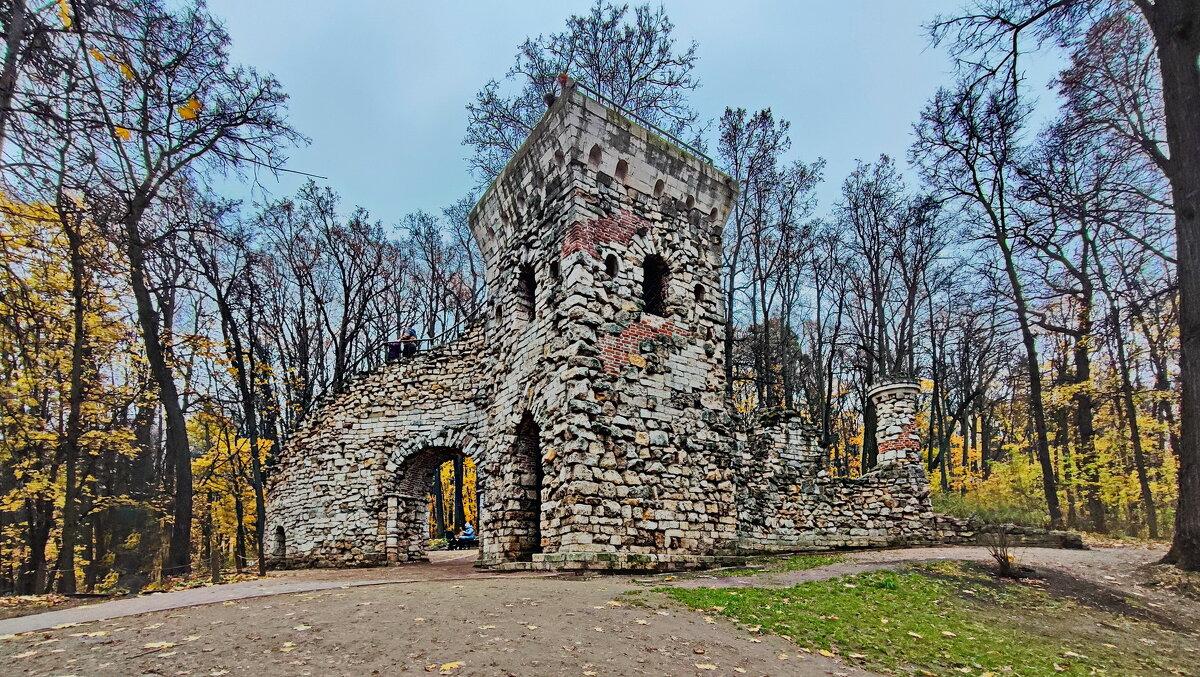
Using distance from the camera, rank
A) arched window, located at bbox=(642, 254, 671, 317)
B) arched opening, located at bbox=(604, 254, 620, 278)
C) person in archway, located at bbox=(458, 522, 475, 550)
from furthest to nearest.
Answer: person in archway, located at bbox=(458, 522, 475, 550) → arched window, located at bbox=(642, 254, 671, 317) → arched opening, located at bbox=(604, 254, 620, 278)

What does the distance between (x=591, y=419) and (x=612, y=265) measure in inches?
109

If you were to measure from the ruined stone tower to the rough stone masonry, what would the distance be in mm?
35

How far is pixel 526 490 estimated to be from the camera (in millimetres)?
10695

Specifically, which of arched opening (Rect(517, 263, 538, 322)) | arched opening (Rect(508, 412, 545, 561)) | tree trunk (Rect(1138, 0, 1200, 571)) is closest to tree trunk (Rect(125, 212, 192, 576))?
arched opening (Rect(508, 412, 545, 561))

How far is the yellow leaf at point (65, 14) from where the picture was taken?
3518 millimetres

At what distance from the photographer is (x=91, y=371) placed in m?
12.2

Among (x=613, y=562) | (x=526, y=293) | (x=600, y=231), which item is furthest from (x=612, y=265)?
(x=613, y=562)

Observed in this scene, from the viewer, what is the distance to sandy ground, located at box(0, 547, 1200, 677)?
3.79 meters

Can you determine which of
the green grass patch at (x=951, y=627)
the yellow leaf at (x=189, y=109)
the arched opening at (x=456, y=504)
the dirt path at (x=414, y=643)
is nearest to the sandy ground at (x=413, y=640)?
the dirt path at (x=414, y=643)

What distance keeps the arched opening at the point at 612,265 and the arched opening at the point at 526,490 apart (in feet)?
9.25

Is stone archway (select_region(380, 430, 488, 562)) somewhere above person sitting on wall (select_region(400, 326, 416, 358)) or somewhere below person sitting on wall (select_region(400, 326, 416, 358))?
below

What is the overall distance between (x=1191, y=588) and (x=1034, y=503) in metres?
12.5

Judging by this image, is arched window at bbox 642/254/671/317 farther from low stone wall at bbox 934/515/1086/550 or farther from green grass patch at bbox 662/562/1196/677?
low stone wall at bbox 934/515/1086/550

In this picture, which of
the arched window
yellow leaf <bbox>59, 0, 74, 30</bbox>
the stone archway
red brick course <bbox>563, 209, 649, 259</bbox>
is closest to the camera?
yellow leaf <bbox>59, 0, 74, 30</bbox>
